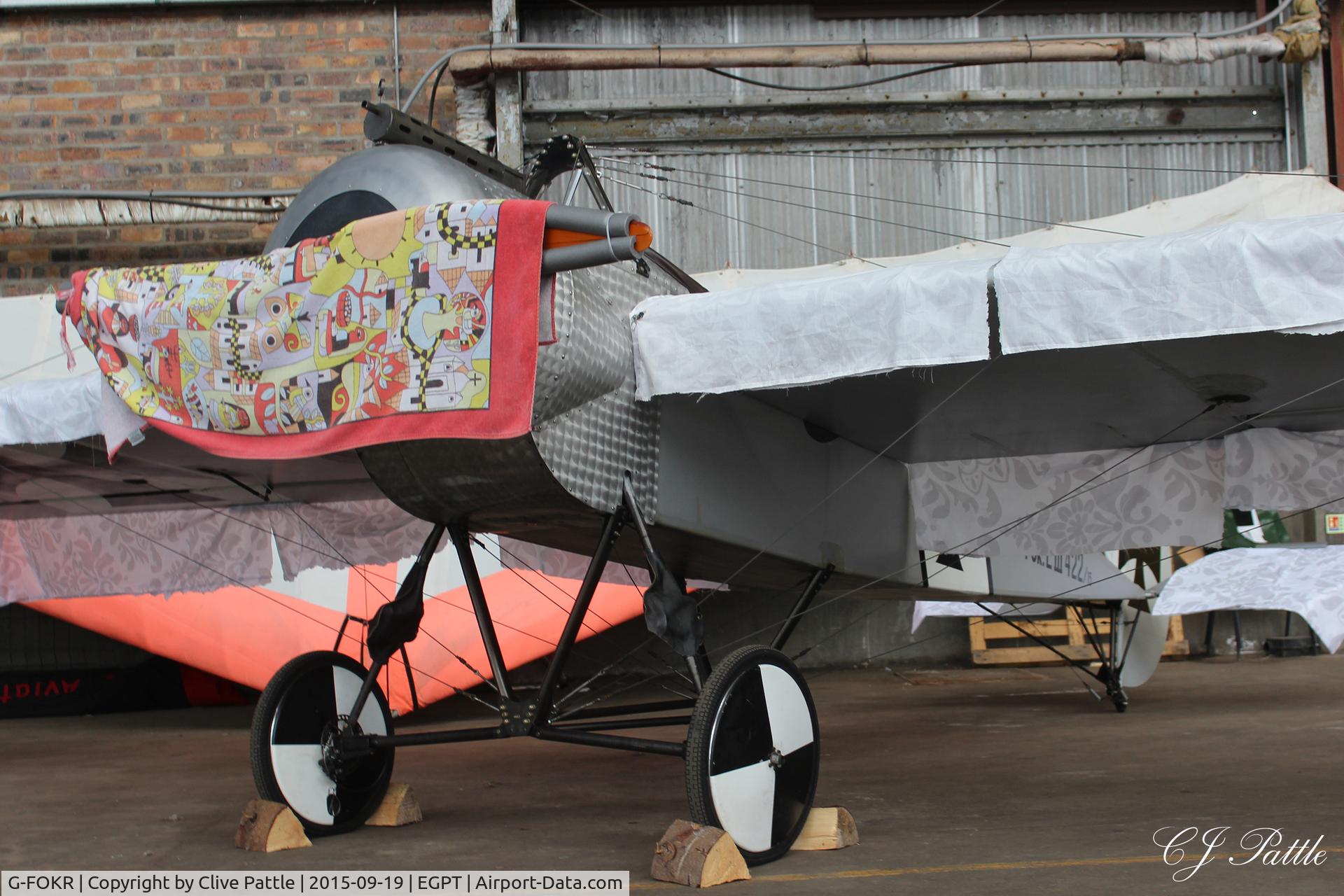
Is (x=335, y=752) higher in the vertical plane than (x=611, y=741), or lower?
lower

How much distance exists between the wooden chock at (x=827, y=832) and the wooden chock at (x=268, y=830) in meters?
1.65

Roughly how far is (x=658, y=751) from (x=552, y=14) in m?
8.28

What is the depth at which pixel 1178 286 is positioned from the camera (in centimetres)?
320

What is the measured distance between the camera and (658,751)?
368 centimetres

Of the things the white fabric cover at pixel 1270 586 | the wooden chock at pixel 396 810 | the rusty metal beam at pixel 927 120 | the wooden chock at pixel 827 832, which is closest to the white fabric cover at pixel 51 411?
the wooden chock at pixel 396 810

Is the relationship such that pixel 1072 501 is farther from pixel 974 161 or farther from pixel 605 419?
pixel 974 161

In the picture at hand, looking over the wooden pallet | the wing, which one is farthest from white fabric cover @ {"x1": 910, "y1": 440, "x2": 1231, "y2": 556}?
the wooden pallet

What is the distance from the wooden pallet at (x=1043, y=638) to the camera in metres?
12.0

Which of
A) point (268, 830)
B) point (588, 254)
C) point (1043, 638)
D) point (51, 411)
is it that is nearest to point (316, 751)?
point (268, 830)

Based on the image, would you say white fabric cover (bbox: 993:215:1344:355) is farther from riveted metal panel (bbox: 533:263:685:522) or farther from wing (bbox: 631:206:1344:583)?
riveted metal panel (bbox: 533:263:685:522)

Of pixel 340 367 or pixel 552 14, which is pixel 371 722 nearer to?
pixel 340 367

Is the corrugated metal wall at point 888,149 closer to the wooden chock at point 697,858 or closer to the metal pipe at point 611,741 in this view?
the metal pipe at point 611,741

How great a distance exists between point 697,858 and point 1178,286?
200 cm

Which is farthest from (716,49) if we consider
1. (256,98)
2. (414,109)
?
(256,98)
